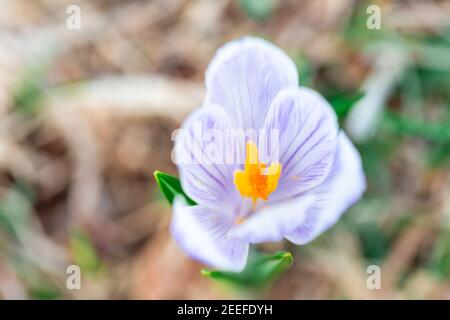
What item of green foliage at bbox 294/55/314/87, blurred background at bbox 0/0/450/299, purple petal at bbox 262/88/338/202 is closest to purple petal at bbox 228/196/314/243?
purple petal at bbox 262/88/338/202

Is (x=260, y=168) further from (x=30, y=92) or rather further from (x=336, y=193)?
(x=30, y=92)

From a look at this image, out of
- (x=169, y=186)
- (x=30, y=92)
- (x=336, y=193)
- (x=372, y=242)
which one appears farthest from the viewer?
(x=30, y=92)

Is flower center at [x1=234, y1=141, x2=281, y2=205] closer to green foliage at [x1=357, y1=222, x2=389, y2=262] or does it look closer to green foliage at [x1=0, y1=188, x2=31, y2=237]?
green foliage at [x1=357, y1=222, x2=389, y2=262]

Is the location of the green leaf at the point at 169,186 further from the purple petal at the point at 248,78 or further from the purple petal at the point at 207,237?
the purple petal at the point at 248,78

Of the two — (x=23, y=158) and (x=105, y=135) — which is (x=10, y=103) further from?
(x=105, y=135)

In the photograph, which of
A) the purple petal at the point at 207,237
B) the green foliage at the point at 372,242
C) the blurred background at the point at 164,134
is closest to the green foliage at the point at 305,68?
the blurred background at the point at 164,134

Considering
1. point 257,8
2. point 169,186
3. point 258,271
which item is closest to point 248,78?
point 169,186

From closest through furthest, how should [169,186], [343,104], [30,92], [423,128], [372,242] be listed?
1. [169,186]
2. [343,104]
3. [423,128]
4. [372,242]
5. [30,92]
